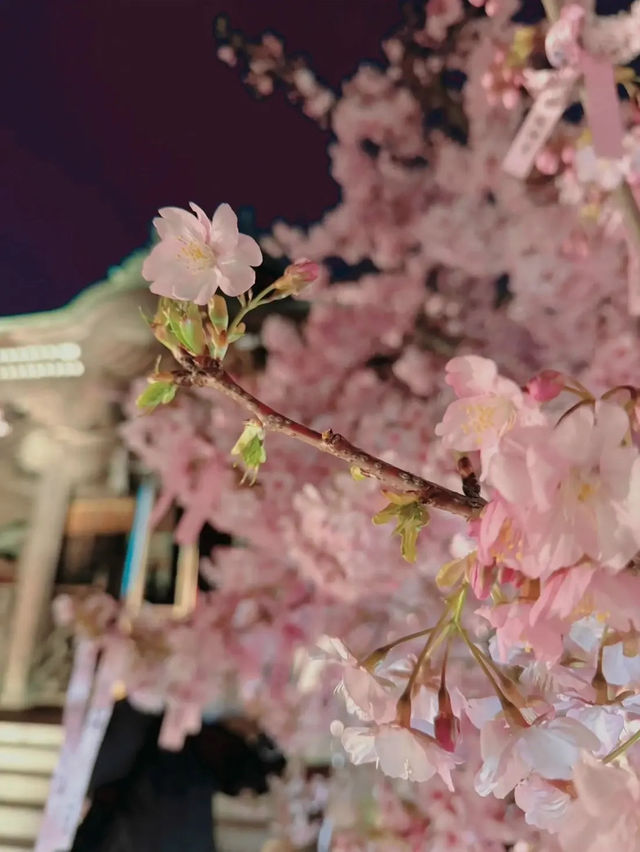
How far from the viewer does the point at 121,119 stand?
64.2 inches

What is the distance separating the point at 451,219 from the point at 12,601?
1169mm

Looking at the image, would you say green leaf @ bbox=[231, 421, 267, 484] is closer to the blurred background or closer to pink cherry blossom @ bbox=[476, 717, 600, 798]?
pink cherry blossom @ bbox=[476, 717, 600, 798]

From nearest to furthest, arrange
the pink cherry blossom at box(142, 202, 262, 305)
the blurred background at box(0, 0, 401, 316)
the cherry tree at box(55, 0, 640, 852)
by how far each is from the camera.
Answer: the pink cherry blossom at box(142, 202, 262, 305) → the cherry tree at box(55, 0, 640, 852) → the blurred background at box(0, 0, 401, 316)

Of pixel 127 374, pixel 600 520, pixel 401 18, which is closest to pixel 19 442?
pixel 127 374

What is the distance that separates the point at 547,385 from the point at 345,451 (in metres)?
0.10

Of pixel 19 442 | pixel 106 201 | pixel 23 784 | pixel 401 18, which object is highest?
pixel 401 18

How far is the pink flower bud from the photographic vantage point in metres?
0.31

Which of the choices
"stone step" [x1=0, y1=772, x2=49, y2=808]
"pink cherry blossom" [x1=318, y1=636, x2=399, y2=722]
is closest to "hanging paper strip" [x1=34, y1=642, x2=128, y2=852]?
"stone step" [x1=0, y1=772, x2=49, y2=808]

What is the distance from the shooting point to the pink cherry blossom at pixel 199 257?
0.36m

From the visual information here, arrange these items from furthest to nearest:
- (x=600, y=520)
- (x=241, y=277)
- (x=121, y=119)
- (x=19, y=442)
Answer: (x=121, y=119)
(x=19, y=442)
(x=241, y=277)
(x=600, y=520)

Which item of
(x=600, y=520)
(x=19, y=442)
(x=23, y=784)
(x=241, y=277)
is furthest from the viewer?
(x=19, y=442)

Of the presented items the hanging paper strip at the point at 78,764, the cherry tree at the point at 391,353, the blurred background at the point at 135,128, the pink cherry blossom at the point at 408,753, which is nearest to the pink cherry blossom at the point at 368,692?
the pink cherry blossom at the point at 408,753

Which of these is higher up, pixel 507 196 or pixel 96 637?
pixel 507 196

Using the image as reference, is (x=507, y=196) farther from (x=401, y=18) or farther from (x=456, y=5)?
(x=401, y=18)
